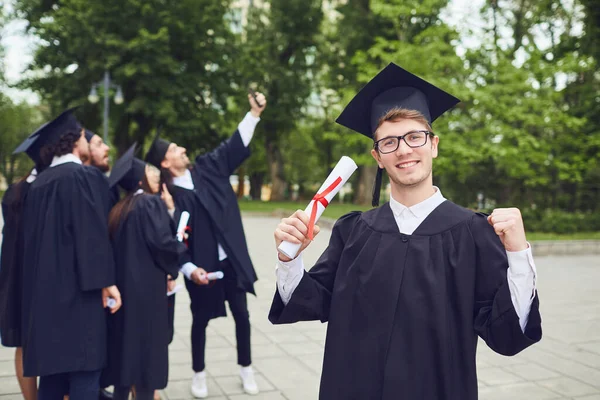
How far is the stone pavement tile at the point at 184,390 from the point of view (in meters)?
4.39

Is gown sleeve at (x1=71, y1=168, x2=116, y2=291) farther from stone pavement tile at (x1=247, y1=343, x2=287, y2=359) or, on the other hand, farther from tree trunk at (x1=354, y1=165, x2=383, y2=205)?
tree trunk at (x1=354, y1=165, x2=383, y2=205)

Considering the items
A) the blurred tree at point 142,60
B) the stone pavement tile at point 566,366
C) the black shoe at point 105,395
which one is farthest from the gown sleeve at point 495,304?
the blurred tree at point 142,60

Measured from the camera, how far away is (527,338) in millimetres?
1881

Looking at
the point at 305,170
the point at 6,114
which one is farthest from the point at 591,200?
the point at 6,114

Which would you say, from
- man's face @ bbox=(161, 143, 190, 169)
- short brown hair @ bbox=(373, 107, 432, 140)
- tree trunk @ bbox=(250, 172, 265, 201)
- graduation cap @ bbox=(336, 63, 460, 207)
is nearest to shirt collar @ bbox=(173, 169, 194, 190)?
man's face @ bbox=(161, 143, 190, 169)

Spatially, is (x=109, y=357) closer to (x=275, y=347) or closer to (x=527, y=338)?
(x=275, y=347)

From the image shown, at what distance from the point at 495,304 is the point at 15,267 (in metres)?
3.31

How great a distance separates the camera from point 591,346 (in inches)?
233

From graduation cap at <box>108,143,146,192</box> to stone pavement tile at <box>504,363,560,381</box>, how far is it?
12.3 feet

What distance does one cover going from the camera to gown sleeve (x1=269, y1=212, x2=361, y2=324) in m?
2.23

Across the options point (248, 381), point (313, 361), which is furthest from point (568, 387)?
point (248, 381)

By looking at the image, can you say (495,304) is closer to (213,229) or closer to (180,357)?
(213,229)

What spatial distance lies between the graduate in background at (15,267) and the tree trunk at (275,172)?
98.8ft

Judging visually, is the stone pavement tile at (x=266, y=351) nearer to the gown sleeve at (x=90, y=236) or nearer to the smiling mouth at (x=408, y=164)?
the gown sleeve at (x=90, y=236)
